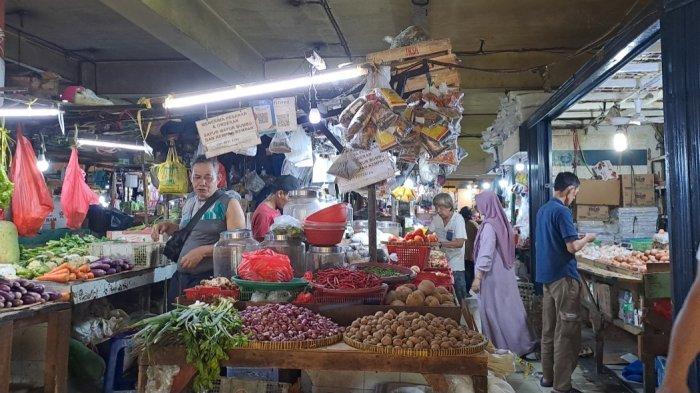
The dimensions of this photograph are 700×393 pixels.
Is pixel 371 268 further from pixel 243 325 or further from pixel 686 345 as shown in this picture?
pixel 686 345

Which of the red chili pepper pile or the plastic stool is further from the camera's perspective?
the plastic stool

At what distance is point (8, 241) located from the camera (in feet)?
18.3

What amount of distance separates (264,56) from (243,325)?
668cm

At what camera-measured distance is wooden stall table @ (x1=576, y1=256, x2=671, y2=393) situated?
446 cm

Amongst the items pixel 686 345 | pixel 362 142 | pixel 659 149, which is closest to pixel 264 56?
pixel 362 142

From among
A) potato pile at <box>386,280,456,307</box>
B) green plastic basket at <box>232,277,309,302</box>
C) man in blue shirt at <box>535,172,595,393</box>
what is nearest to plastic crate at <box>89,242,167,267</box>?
green plastic basket at <box>232,277,309,302</box>

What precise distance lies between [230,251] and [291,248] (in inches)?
19.4

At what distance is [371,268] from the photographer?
13.1ft

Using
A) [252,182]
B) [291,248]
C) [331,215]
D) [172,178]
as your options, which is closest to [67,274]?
[172,178]

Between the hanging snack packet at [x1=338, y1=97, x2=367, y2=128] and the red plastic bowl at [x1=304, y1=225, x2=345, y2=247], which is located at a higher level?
the hanging snack packet at [x1=338, y1=97, x2=367, y2=128]

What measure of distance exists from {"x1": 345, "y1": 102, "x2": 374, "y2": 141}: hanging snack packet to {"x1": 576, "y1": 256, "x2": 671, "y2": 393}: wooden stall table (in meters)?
3.07

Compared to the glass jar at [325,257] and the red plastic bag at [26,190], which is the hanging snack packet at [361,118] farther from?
the red plastic bag at [26,190]

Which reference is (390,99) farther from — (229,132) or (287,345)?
(287,345)

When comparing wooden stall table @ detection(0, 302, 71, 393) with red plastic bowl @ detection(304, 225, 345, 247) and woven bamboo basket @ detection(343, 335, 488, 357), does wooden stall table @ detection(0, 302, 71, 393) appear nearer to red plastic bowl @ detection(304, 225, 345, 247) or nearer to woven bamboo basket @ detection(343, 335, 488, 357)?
red plastic bowl @ detection(304, 225, 345, 247)
